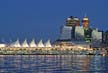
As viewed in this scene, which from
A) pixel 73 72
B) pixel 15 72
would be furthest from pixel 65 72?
pixel 15 72

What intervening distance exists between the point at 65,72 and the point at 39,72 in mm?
3004

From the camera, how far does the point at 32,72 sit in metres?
62.1

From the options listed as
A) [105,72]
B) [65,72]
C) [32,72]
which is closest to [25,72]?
[32,72]

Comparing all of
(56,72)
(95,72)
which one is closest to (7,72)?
(56,72)

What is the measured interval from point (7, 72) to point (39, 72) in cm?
364

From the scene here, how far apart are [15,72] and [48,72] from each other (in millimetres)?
3775

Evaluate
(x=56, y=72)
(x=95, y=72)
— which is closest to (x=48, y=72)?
(x=56, y=72)

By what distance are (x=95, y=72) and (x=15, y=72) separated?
365 inches

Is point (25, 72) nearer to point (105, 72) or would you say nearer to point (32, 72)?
point (32, 72)

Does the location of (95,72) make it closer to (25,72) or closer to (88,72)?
A: (88,72)

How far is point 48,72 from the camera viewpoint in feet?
205

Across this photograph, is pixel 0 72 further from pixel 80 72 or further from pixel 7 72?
pixel 80 72

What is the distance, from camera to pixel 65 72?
62.7 m

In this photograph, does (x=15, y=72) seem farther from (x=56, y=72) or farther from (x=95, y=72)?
(x=95, y=72)
